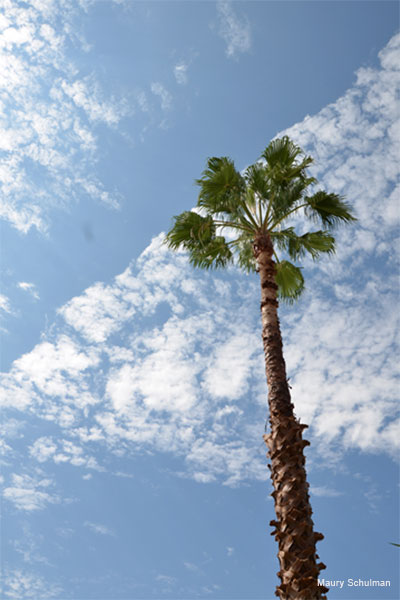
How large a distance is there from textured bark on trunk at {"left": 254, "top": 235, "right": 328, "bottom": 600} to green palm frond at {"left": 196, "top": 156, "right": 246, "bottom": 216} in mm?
4395

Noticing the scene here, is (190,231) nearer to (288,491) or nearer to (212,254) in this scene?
(212,254)

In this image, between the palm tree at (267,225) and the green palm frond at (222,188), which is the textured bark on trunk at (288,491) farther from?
the green palm frond at (222,188)

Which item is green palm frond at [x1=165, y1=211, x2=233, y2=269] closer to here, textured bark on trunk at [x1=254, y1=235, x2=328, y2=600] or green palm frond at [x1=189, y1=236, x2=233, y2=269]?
green palm frond at [x1=189, y1=236, x2=233, y2=269]

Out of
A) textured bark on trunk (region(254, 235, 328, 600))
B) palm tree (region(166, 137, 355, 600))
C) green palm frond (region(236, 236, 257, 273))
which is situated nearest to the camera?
textured bark on trunk (region(254, 235, 328, 600))

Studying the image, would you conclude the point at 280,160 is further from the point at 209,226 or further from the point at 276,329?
the point at 276,329

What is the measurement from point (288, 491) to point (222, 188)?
8281 millimetres

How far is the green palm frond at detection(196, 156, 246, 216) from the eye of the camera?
39.6 feet

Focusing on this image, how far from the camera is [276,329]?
9.32 metres

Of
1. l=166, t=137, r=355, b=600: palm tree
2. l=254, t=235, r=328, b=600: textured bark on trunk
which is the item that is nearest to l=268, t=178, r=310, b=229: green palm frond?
l=166, t=137, r=355, b=600: palm tree

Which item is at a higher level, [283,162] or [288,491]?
[283,162]

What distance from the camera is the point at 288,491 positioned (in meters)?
6.82

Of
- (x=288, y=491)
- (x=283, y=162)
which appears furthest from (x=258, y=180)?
(x=288, y=491)

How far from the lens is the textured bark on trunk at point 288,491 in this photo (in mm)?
6102

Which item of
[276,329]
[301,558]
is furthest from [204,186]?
[301,558]
